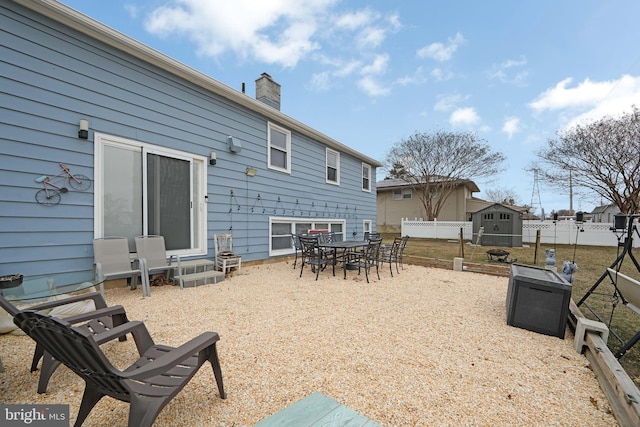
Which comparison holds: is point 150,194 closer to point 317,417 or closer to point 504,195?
point 317,417

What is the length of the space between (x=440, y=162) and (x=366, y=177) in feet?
29.8

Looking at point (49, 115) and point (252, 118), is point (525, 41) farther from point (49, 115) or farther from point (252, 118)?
point (49, 115)

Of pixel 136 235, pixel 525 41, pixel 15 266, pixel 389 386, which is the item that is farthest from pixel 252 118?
pixel 525 41

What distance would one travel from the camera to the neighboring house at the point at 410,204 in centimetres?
2019

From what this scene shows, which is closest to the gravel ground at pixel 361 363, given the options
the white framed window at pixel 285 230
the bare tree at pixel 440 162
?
the white framed window at pixel 285 230

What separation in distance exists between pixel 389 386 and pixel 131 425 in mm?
1724

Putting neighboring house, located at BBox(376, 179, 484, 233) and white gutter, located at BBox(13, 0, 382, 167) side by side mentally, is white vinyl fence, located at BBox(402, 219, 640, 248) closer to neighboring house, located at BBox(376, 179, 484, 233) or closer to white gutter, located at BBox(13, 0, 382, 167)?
neighboring house, located at BBox(376, 179, 484, 233)

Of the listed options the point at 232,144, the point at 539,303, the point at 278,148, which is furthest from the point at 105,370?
the point at 278,148

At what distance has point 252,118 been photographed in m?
7.02

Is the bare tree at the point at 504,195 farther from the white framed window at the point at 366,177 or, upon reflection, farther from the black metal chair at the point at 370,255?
the black metal chair at the point at 370,255

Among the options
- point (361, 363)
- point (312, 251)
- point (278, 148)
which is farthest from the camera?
point (278, 148)

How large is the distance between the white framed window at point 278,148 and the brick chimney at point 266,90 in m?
0.96

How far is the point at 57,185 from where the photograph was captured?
402 centimetres

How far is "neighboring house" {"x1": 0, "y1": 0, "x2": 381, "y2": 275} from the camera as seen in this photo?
375cm
